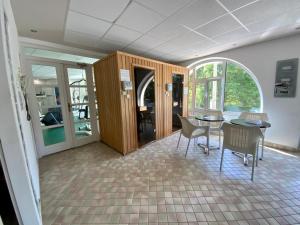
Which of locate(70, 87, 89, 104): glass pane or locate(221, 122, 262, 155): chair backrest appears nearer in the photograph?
locate(221, 122, 262, 155): chair backrest

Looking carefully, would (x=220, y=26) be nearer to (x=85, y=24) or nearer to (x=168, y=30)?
(x=168, y=30)

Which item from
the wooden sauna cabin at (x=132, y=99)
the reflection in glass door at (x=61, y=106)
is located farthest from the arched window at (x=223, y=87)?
the reflection in glass door at (x=61, y=106)

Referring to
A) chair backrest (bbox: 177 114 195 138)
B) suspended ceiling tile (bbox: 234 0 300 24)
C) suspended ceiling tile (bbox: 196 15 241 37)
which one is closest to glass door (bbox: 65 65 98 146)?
chair backrest (bbox: 177 114 195 138)

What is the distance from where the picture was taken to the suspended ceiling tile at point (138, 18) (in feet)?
6.17

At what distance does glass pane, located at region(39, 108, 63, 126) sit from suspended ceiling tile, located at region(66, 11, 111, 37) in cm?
188

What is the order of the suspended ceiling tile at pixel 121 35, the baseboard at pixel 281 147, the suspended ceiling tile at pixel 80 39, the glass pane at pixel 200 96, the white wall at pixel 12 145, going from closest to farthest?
the white wall at pixel 12 145 < the suspended ceiling tile at pixel 121 35 < the suspended ceiling tile at pixel 80 39 < the baseboard at pixel 281 147 < the glass pane at pixel 200 96

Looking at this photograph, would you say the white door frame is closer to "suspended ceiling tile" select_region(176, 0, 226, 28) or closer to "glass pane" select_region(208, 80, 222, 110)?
"suspended ceiling tile" select_region(176, 0, 226, 28)

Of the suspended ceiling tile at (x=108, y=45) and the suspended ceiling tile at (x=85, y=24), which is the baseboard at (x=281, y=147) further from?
the suspended ceiling tile at (x=85, y=24)

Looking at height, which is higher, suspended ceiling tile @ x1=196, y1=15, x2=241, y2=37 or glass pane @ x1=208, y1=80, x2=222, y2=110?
suspended ceiling tile @ x1=196, y1=15, x2=241, y2=37

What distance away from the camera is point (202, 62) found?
4758mm

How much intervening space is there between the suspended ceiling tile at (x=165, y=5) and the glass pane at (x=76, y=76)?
2586 millimetres

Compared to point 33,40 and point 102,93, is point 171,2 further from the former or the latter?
point 33,40

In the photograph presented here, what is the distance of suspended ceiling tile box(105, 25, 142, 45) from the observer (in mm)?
2466

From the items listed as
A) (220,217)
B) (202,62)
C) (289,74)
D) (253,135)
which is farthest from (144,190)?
(202,62)
